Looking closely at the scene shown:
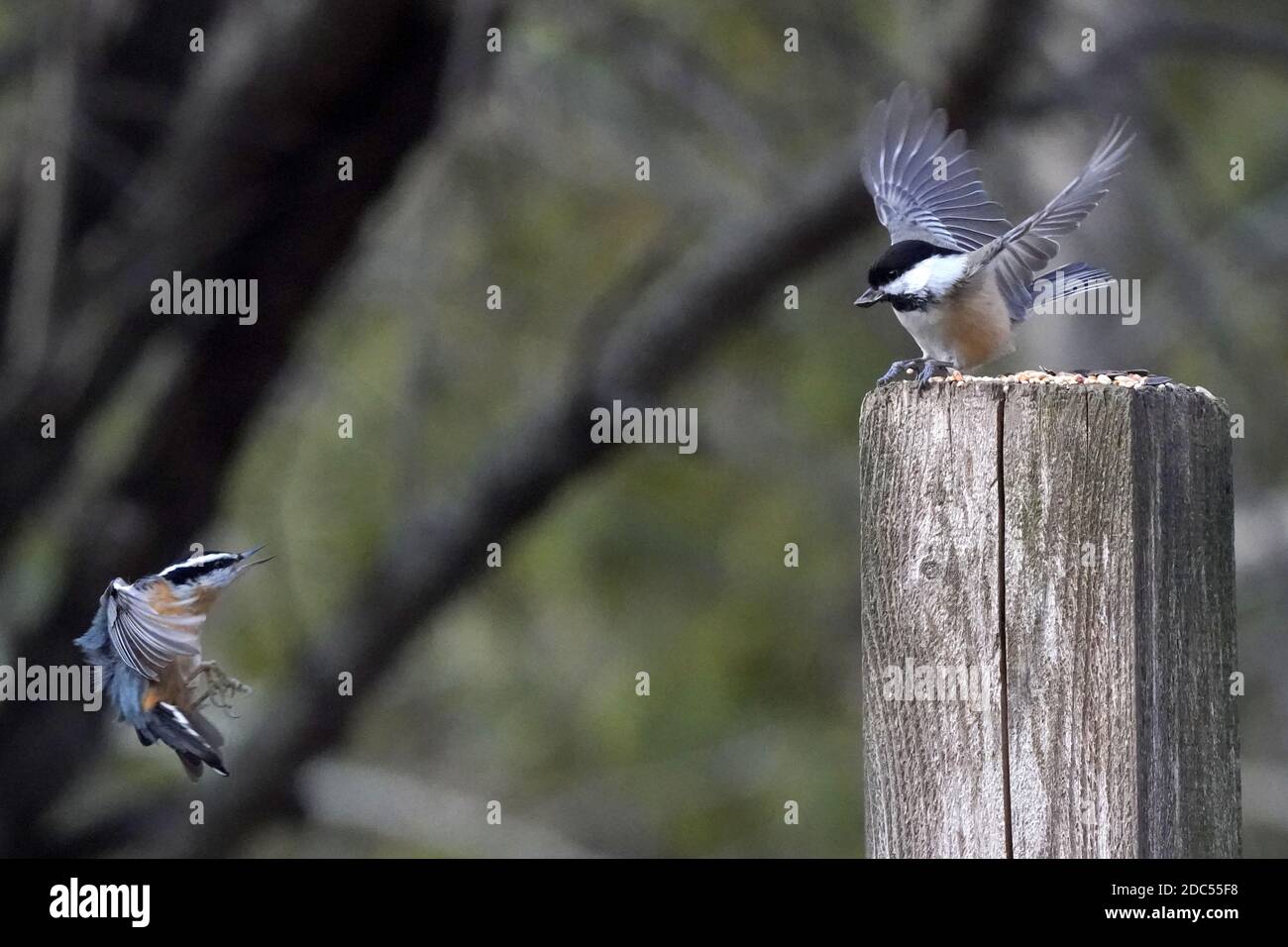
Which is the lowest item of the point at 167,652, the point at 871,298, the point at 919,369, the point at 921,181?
the point at 167,652

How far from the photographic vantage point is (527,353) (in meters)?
9.05

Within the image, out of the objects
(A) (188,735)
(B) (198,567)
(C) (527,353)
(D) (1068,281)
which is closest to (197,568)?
(B) (198,567)

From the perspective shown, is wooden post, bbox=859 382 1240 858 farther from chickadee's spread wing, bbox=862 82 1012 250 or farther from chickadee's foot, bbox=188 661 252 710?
chickadee's spread wing, bbox=862 82 1012 250

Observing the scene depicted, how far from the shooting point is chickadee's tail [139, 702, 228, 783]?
2.12 m

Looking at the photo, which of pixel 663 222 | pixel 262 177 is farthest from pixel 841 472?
pixel 262 177

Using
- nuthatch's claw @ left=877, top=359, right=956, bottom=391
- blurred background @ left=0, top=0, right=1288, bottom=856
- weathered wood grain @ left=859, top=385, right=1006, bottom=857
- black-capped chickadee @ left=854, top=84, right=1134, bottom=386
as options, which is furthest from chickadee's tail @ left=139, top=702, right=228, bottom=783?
blurred background @ left=0, top=0, right=1288, bottom=856

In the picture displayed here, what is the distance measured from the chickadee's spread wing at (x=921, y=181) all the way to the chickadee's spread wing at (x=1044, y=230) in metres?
0.19

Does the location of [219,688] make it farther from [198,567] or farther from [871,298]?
[871,298]

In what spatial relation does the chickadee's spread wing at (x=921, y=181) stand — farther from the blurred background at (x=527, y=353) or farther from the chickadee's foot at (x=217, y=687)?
the blurred background at (x=527, y=353)

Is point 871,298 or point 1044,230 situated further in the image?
point 871,298

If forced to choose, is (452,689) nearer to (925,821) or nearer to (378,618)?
(378,618)

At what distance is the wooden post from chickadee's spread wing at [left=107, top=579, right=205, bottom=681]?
96cm

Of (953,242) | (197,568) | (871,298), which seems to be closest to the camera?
(197,568)

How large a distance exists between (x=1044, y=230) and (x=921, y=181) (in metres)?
0.58
